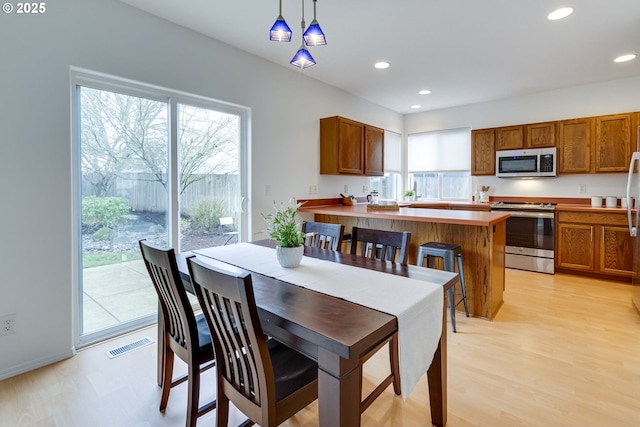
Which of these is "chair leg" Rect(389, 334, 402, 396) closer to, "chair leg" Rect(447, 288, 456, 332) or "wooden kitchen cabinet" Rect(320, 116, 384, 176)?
"chair leg" Rect(447, 288, 456, 332)

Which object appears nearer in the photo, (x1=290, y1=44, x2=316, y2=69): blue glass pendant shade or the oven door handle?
(x1=290, y1=44, x2=316, y2=69): blue glass pendant shade

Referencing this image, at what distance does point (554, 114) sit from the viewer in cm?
466

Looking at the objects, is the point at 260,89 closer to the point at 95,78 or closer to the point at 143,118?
the point at 143,118

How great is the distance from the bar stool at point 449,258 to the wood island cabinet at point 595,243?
88.8 inches

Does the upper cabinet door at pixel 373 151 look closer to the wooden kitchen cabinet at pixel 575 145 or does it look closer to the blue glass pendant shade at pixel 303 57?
the wooden kitchen cabinet at pixel 575 145

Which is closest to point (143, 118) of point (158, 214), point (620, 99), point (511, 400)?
point (158, 214)

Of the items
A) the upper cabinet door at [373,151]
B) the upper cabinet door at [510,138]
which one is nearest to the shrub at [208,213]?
the upper cabinet door at [373,151]

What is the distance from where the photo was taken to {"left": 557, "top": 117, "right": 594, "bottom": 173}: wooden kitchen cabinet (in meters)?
4.23

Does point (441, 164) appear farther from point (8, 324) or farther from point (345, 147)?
point (8, 324)

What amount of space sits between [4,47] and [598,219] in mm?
5854

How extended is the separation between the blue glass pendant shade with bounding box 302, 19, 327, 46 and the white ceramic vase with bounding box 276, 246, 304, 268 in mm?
1236

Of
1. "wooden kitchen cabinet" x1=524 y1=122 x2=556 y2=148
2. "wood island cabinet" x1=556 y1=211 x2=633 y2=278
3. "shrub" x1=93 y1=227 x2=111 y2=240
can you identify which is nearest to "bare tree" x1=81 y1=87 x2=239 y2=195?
"shrub" x1=93 y1=227 x2=111 y2=240

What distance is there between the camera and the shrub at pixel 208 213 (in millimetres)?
3086

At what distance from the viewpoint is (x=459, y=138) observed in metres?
5.59
